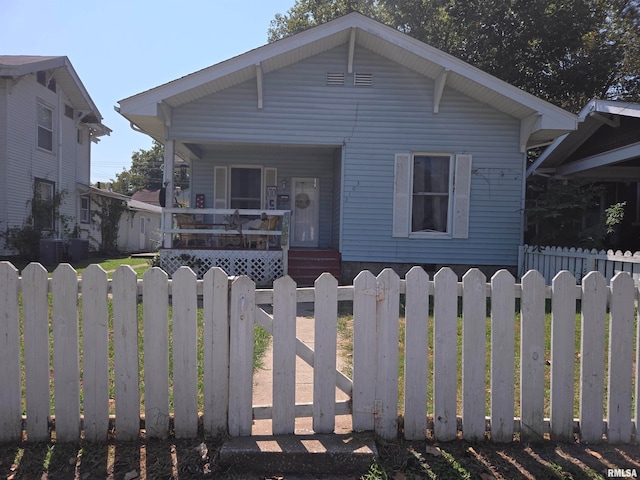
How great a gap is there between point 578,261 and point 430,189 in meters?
3.47

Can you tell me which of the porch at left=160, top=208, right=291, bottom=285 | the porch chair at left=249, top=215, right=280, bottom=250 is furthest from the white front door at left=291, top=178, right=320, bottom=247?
the porch at left=160, top=208, right=291, bottom=285

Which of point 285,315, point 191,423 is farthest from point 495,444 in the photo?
point 191,423

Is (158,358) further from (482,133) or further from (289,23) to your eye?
(289,23)

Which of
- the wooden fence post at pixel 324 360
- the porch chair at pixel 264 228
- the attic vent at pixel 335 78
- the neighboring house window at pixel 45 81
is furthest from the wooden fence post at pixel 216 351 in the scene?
the neighboring house window at pixel 45 81

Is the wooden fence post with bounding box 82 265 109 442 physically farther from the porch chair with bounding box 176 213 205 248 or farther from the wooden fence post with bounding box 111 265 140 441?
the porch chair with bounding box 176 213 205 248

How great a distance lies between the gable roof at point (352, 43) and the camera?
9219 mm

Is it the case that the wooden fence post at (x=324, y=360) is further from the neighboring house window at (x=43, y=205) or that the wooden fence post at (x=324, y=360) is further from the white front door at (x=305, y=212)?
the neighboring house window at (x=43, y=205)

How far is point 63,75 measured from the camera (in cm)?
1688

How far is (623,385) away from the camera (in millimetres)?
2904

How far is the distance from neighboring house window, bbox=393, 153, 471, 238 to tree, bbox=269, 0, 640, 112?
1266 cm

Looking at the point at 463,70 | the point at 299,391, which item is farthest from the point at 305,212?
the point at 299,391

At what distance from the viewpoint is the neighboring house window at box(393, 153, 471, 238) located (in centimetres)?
1011

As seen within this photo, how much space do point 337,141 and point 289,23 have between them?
19318mm

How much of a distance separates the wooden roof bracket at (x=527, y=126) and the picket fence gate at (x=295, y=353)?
7615 millimetres
